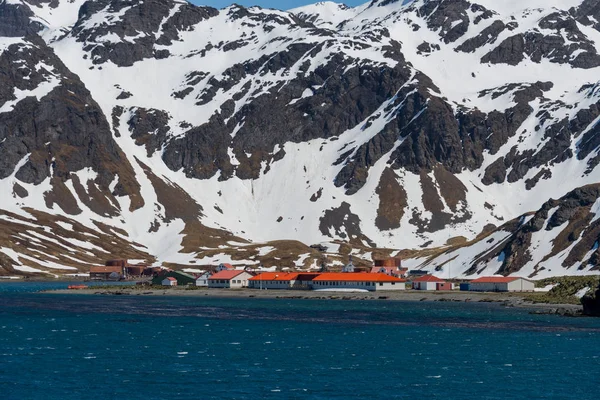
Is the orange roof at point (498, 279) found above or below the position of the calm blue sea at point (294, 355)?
above

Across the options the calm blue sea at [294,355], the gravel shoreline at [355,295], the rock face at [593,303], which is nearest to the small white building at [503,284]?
the gravel shoreline at [355,295]

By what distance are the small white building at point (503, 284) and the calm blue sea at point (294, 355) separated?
2101 inches

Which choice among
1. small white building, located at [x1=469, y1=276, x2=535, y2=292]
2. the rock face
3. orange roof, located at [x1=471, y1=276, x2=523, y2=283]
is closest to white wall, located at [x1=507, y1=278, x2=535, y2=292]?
small white building, located at [x1=469, y1=276, x2=535, y2=292]

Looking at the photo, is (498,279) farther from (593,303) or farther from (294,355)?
(294,355)

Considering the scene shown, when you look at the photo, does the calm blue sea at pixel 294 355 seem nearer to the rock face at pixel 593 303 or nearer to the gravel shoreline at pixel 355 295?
the rock face at pixel 593 303

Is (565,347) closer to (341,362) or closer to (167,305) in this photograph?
(341,362)

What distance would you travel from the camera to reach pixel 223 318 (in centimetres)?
12200

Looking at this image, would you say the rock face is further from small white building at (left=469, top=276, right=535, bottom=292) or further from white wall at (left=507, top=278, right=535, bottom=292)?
white wall at (left=507, top=278, right=535, bottom=292)

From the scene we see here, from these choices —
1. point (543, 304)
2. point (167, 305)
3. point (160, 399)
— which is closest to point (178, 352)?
point (160, 399)

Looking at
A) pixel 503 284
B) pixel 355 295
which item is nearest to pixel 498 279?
pixel 503 284

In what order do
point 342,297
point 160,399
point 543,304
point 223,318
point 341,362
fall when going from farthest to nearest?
1. point 342,297
2. point 543,304
3. point 223,318
4. point 341,362
5. point 160,399

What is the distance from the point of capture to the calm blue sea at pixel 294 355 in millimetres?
63969

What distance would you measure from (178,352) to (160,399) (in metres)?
23.4

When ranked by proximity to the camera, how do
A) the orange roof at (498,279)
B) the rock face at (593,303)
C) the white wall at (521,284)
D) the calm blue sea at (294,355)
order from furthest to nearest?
the orange roof at (498,279)
the white wall at (521,284)
the rock face at (593,303)
the calm blue sea at (294,355)
